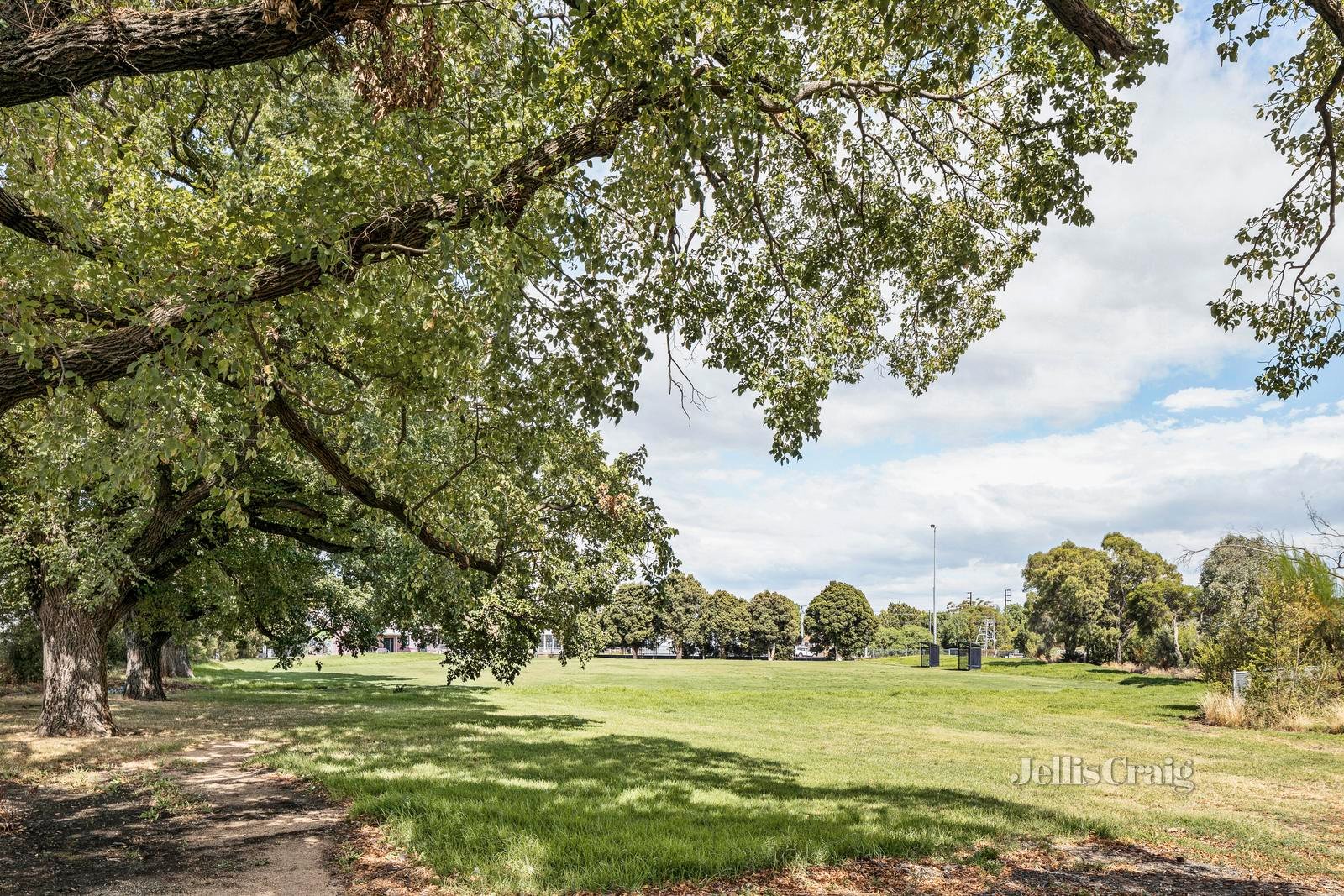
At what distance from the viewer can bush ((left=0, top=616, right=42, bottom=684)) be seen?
94.6ft

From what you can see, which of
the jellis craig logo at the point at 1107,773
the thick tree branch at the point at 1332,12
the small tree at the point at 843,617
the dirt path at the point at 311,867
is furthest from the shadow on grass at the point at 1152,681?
the small tree at the point at 843,617

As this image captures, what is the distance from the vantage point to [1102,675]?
44062 millimetres

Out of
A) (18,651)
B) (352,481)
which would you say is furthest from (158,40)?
(18,651)

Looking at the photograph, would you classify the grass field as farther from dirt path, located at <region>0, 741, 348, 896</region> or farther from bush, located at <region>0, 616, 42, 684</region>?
bush, located at <region>0, 616, 42, 684</region>

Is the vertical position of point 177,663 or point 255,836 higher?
point 255,836

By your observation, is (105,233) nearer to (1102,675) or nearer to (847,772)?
(847,772)

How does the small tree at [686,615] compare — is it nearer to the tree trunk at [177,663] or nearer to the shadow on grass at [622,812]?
the tree trunk at [177,663]

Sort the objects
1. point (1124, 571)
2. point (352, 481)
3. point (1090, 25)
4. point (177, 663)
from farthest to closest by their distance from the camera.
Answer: point (1124, 571)
point (177, 663)
point (352, 481)
point (1090, 25)

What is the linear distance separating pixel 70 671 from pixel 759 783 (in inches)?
533

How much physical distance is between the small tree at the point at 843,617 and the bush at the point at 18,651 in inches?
2838

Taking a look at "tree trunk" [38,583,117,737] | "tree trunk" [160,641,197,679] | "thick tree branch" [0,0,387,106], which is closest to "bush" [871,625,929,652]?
"tree trunk" [160,641,197,679]

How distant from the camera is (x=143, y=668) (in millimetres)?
25828

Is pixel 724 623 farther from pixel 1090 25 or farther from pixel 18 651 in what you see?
pixel 1090 25

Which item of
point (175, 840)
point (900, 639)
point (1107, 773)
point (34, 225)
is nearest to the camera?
point (175, 840)
